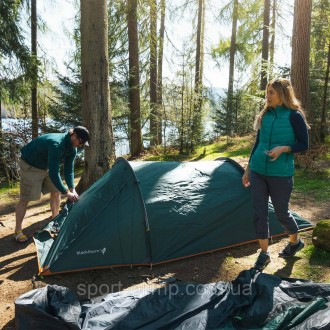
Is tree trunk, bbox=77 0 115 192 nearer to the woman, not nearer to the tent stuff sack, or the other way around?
the woman

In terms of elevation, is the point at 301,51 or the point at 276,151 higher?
the point at 301,51

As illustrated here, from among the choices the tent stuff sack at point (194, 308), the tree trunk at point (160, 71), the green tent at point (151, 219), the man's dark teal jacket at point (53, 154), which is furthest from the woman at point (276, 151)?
the tree trunk at point (160, 71)

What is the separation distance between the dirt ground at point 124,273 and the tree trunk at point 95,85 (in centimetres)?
201

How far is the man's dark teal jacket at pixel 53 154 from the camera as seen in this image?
4.50 m

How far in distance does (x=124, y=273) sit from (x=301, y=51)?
766 cm

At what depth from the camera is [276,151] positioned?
346 centimetres

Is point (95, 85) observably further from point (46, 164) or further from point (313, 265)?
point (313, 265)

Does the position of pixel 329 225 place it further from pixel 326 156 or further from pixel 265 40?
pixel 265 40

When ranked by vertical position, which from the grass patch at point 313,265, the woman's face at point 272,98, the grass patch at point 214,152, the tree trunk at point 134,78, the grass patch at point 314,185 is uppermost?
the tree trunk at point 134,78

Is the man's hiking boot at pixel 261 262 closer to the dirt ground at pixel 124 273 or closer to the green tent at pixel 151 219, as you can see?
the dirt ground at pixel 124 273

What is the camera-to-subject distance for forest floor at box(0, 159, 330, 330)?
11.9ft

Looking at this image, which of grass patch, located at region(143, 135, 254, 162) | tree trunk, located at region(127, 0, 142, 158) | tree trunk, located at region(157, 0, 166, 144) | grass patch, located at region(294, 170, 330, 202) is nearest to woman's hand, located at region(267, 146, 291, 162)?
grass patch, located at region(294, 170, 330, 202)

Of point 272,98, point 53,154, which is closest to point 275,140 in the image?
point 272,98

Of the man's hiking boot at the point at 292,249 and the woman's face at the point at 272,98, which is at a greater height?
the woman's face at the point at 272,98
